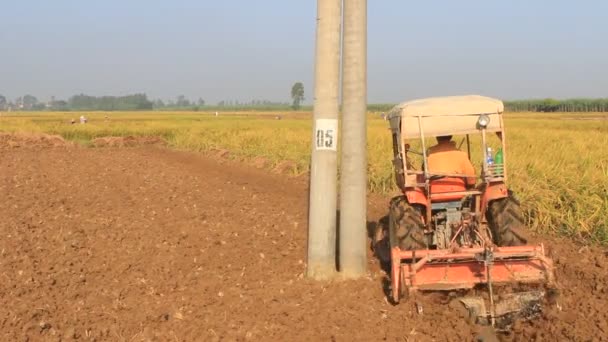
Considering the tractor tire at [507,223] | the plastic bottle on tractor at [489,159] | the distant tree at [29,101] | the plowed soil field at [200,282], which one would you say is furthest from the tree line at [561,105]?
the distant tree at [29,101]

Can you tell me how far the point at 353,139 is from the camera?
22.1 feet

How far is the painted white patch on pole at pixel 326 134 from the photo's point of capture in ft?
22.3

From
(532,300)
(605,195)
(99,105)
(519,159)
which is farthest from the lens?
(99,105)

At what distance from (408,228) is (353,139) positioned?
98cm

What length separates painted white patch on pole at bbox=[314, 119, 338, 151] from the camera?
6.79 meters

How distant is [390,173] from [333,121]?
276 inches

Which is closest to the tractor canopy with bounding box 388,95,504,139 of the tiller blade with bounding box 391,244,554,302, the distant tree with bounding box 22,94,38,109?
the tiller blade with bounding box 391,244,554,302

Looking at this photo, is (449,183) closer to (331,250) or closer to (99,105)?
(331,250)

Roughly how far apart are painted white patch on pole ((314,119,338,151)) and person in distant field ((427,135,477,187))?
99 centimetres

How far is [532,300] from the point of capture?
18.4 feet

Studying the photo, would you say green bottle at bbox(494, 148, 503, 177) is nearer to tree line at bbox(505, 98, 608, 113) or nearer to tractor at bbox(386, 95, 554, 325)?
tractor at bbox(386, 95, 554, 325)

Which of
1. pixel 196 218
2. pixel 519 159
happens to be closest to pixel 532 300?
pixel 196 218

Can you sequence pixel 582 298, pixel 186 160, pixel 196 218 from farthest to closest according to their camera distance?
pixel 186 160 < pixel 196 218 < pixel 582 298

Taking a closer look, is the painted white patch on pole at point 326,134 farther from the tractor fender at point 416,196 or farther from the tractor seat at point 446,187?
the tractor seat at point 446,187
